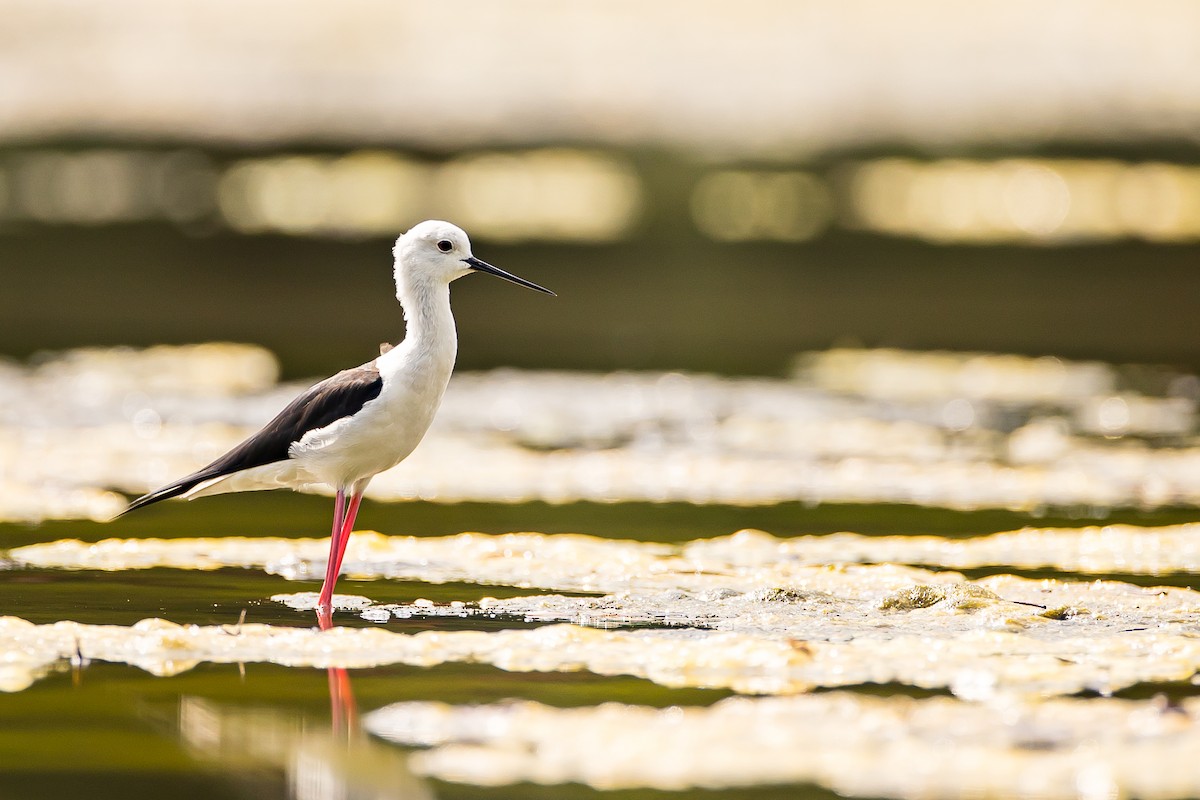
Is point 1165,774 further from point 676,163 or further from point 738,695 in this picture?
point 676,163

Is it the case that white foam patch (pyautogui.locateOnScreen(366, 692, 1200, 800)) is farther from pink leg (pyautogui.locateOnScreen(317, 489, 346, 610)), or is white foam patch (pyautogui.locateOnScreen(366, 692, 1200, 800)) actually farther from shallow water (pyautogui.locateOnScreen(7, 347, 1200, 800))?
pink leg (pyautogui.locateOnScreen(317, 489, 346, 610))

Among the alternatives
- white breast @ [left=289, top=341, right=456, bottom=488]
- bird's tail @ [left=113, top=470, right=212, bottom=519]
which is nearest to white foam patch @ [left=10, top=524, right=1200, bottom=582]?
bird's tail @ [left=113, top=470, right=212, bottom=519]

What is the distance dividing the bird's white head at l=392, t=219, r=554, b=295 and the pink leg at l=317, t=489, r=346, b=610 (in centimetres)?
109

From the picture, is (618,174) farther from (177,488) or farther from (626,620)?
(626,620)

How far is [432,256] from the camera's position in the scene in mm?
8680

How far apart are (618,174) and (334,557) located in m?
38.7

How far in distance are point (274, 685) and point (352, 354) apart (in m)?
13.1

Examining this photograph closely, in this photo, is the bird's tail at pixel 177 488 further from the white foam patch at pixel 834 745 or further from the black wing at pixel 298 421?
the white foam patch at pixel 834 745

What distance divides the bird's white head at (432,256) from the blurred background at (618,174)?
34.3 ft

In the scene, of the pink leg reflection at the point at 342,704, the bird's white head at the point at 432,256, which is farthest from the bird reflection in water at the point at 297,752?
the bird's white head at the point at 432,256

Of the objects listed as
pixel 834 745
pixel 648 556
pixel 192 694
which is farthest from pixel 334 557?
pixel 834 745

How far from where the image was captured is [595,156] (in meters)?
49.0

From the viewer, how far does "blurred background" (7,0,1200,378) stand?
2359cm

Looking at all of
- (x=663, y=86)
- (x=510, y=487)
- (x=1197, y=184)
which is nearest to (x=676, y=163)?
(x=663, y=86)
